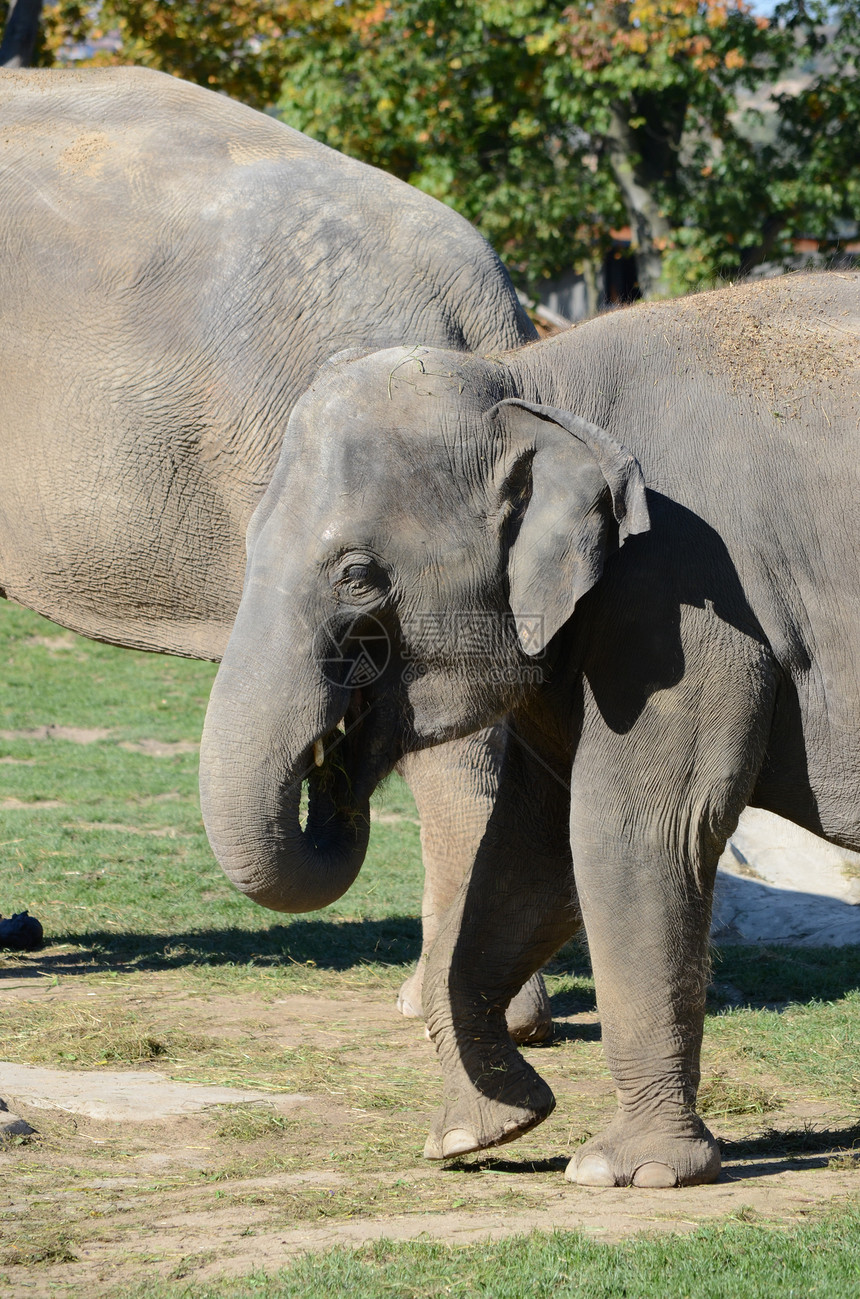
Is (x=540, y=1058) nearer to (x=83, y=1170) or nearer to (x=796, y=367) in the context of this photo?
(x=83, y=1170)

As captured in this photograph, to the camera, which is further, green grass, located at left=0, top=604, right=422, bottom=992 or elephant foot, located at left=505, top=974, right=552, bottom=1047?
green grass, located at left=0, top=604, right=422, bottom=992

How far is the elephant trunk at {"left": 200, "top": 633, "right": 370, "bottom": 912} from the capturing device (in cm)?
344

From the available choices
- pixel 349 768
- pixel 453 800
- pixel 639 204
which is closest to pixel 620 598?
pixel 349 768

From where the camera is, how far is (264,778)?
3.44m

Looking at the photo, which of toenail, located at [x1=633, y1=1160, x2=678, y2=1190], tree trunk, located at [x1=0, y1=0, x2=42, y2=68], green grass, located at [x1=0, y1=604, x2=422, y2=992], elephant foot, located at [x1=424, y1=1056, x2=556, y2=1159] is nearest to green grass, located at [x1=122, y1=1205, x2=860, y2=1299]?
toenail, located at [x1=633, y1=1160, x2=678, y2=1190]

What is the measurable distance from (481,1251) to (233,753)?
118 centimetres

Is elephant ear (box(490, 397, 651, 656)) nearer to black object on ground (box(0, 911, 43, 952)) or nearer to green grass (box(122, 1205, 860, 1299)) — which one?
green grass (box(122, 1205, 860, 1299))

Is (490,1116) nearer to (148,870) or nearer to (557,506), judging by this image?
(557,506)

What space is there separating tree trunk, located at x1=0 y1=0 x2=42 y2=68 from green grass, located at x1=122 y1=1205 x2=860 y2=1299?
7114 mm

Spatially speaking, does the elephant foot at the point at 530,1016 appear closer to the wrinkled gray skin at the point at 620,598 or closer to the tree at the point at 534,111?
the wrinkled gray skin at the point at 620,598

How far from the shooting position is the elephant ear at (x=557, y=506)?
3529mm

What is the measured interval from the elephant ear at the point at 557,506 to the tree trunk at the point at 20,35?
606cm

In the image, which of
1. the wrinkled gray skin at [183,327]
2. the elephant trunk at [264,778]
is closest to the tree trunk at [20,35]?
the wrinkled gray skin at [183,327]

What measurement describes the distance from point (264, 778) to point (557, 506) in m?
0.89
